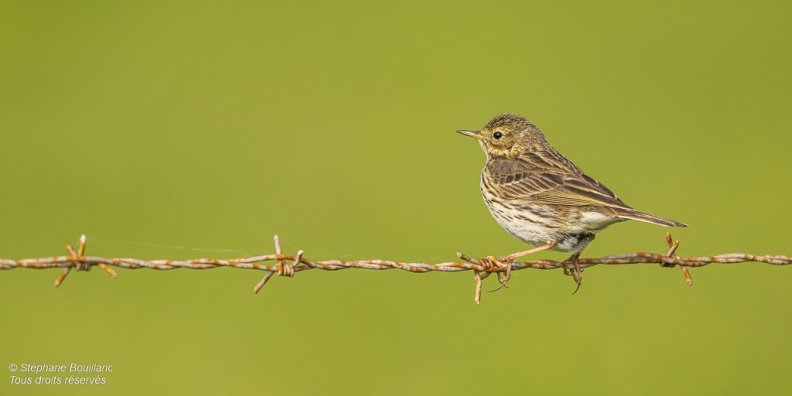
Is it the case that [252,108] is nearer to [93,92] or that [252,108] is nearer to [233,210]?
[93,92]

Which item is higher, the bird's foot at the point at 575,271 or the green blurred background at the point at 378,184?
the green blurred background at the point at 378,184

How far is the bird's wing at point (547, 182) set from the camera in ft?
26.2

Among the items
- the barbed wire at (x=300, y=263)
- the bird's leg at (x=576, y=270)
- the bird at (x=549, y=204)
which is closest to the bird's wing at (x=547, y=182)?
the bird at (x=549, y=204)

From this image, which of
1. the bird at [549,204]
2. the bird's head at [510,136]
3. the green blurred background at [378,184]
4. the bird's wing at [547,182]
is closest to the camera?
the bird at [549,204]

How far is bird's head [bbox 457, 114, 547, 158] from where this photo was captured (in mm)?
9570

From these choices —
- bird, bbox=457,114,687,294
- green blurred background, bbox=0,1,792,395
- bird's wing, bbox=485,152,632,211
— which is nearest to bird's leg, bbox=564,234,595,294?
bird, bbox=457,114,687,294

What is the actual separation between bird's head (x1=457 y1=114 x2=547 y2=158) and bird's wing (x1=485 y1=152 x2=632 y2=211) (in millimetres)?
198

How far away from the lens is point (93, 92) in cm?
1983

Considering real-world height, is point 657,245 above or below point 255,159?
below

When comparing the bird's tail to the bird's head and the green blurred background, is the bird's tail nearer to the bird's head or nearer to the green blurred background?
the bird's head

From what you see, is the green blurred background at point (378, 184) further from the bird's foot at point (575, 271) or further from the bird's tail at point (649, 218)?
the bird's tail at point (649, 218)

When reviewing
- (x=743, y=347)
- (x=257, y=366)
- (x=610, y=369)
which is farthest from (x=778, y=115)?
(x=257, y=366)

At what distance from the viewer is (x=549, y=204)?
26.9ft

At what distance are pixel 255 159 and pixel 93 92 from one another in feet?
14.1
